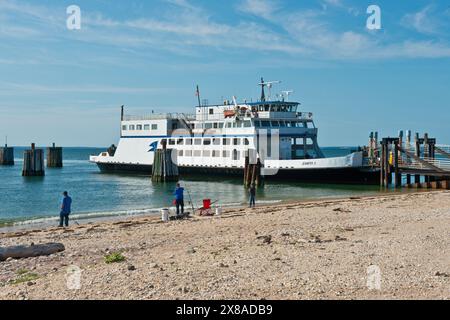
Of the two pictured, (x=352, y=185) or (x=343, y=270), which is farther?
(x=352, y=185)

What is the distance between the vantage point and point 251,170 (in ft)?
137

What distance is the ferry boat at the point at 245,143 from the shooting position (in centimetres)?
4053

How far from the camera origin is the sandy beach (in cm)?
829

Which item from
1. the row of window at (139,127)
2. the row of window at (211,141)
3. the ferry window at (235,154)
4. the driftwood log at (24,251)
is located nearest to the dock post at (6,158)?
the row of window at (139,127)

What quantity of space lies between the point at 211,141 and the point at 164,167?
4.74 meters

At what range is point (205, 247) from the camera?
12344mm

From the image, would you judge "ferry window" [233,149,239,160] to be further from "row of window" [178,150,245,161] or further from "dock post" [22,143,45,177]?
"dock post" [22,143,45,177]

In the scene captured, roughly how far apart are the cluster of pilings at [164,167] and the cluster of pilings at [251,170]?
309 inches

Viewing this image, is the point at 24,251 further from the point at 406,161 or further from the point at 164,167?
the point at 164,167

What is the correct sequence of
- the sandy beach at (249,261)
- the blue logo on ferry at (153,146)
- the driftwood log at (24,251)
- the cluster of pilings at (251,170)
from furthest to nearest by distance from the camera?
the blue logo on ferry at (153,146)
the cluster of pilings at (251,170)
the driftwood log at (24,251)
the sandy beach at (249,261)

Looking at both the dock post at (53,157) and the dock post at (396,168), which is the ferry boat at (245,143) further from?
the dock post at (53,157)
